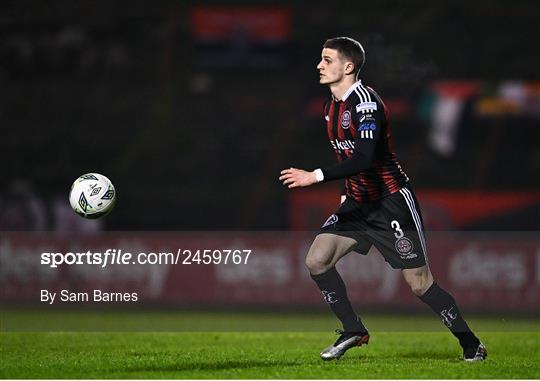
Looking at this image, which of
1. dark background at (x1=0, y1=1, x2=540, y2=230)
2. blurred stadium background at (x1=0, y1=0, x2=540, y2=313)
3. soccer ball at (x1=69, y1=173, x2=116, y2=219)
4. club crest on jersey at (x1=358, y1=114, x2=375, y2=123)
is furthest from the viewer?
dark background at (x1=0, y1=1, x2=540, y2=230)

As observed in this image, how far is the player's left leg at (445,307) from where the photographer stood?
687 cm

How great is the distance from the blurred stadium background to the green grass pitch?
475 cm

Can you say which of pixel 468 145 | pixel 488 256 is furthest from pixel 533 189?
pixel 488 256

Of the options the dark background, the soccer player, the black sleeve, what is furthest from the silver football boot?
the dark background

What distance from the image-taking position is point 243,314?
509 inches

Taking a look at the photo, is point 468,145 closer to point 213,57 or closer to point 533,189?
point 533,189

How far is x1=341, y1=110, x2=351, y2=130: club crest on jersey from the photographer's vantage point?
6.89 m

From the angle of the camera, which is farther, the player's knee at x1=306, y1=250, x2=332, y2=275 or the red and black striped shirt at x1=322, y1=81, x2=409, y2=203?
the player's knee at x1=306, y1=250, x2=332, y2=275

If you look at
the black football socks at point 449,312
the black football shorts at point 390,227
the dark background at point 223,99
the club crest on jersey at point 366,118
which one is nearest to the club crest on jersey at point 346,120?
the club crest on jersey at point 366,118

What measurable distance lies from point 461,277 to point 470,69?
11.0m

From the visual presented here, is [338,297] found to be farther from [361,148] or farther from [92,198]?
[92,198]

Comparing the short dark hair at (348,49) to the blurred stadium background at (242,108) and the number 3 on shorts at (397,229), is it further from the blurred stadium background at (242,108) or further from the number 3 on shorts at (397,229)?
the blurred stadium background at (242,108)

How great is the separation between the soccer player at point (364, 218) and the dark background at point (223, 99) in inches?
443

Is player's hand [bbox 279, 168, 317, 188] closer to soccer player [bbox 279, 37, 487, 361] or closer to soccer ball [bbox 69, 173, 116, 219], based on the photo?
soccer player [bbox 279, 37, 487, 361]
